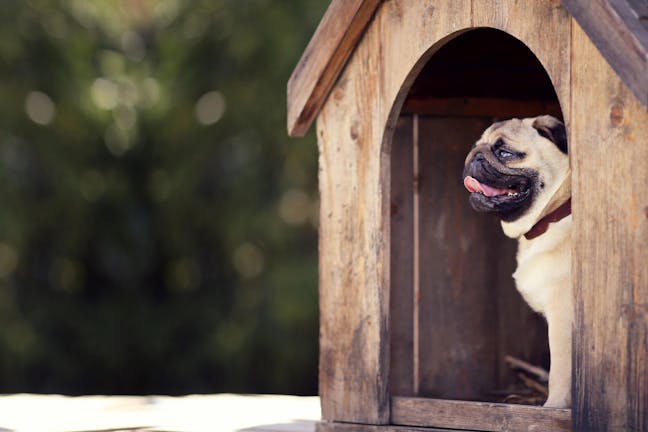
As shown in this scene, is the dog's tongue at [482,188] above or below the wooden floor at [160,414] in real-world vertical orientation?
above

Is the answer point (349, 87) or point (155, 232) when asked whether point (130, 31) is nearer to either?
point (155, 232)

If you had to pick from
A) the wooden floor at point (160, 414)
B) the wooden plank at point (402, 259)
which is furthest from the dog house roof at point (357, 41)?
the wooden floor at point (160, 414)

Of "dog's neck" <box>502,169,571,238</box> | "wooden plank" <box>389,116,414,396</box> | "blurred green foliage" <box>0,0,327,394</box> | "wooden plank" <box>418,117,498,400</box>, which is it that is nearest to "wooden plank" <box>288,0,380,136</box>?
"wooden plank" <box>389,116,414,396</box>

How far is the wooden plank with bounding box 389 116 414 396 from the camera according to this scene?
453 centimetres

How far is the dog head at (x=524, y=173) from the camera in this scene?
3.79 metres

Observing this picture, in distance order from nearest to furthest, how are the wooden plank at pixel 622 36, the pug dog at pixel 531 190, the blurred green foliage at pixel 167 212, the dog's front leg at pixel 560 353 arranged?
the wooden plank at pixel 622 36 < the dog's front leg at pixel 560 353 < the pug dog at pixel 531 190 < the blurred green foliage at pixel 167 212

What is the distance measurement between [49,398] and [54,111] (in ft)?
19.2

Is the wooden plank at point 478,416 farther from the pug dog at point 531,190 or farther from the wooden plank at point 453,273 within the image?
the wooden plank at point 453,273

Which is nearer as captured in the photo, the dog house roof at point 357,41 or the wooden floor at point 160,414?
the dog house roof at point 357,41

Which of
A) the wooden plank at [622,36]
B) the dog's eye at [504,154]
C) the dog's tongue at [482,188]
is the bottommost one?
the dog's tongue at [482,188]

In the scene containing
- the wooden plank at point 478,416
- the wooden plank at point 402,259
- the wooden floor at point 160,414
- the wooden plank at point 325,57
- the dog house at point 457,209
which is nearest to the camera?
the dog house at point 457,209

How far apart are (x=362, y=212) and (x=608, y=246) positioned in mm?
1003

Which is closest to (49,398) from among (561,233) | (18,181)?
(561,233)

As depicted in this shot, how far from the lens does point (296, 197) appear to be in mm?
11055
